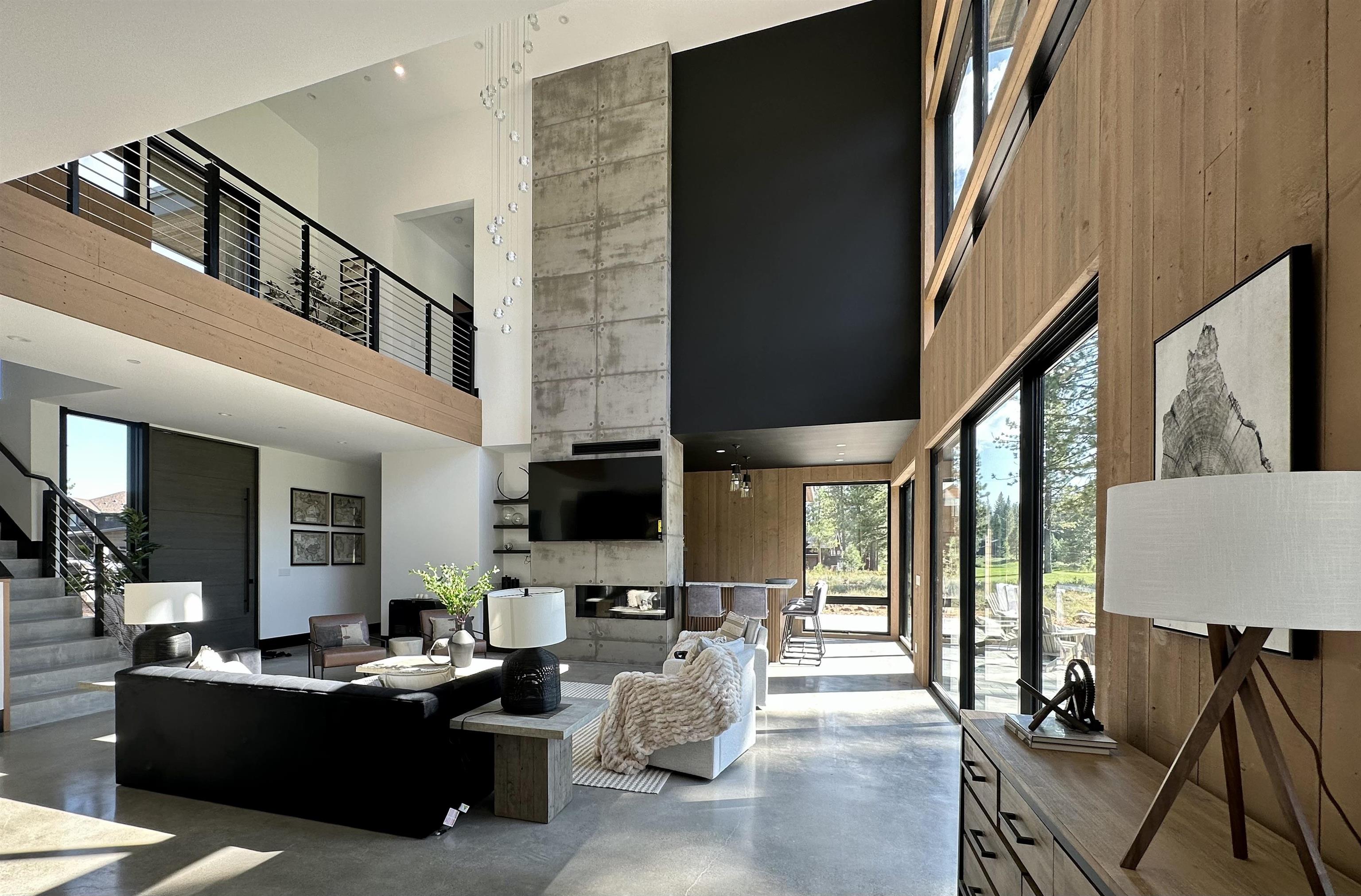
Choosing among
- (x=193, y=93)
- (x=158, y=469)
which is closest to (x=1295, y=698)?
(x=193, y=93)

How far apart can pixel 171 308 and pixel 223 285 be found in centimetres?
46

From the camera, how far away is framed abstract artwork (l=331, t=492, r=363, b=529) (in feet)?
34.5

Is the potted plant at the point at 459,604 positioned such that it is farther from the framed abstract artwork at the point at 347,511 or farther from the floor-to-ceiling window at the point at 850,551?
the floor-to-ceiling window at the point at 850,551

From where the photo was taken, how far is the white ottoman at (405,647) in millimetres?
6312

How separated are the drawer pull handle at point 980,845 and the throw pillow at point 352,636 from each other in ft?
20.0

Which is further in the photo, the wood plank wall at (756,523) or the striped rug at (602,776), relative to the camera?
the wood plank wall at (756,523)

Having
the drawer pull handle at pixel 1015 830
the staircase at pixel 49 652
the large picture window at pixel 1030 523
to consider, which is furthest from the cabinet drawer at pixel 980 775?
the staircase at pixel 49 652

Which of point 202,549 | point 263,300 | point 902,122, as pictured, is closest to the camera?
point 263,300

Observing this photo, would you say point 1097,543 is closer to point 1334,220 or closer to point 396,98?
point 1334,220

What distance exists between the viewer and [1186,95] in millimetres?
1838

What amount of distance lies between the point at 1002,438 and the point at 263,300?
18.7 ft

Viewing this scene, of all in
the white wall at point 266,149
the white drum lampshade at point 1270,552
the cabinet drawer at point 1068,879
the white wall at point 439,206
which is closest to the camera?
the white drum lampshade at point 1270,552

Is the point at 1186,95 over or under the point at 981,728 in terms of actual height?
over

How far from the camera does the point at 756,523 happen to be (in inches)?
439
